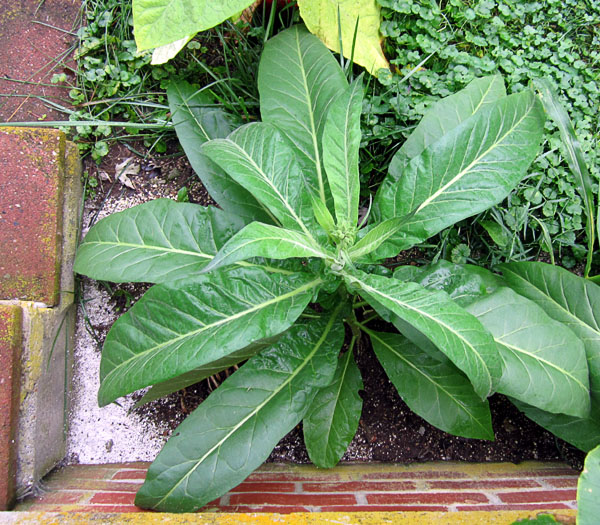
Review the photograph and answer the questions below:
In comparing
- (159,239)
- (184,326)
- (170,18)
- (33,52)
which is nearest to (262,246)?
(184,326)

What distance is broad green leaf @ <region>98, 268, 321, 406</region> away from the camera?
3.90 feet

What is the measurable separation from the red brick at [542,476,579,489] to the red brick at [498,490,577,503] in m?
0.08

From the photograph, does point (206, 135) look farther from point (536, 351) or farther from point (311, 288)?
point (536, 351)

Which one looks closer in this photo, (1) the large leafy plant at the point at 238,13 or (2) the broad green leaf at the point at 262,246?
(2) the broad green leaf at the point at 262,246

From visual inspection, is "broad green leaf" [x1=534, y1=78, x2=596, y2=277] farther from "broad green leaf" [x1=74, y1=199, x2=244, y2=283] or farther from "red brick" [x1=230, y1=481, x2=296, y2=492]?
"red brick" [x1=230, y1=481, x2=296, y2=492]

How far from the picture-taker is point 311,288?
142 centimetres

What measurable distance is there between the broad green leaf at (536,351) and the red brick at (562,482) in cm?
35

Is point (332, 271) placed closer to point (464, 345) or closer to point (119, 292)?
point (464, 345)

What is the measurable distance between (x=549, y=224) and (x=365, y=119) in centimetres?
88

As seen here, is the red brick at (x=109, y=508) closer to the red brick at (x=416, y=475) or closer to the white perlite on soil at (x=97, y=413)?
the white perlite on soil at (x=97, y=413)

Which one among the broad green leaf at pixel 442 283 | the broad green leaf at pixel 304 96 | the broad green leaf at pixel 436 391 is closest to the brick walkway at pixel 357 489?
the broad green leaf at pixel 436 391

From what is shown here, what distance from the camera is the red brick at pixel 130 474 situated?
1706 mm

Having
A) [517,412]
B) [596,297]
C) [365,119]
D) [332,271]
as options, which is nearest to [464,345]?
[332,271]

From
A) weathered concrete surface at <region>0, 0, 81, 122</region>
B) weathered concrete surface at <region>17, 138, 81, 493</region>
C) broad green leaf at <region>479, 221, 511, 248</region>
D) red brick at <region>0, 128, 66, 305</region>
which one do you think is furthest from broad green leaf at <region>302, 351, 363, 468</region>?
weathered concrete surface at <region>0, 0, 81, 122</region>
